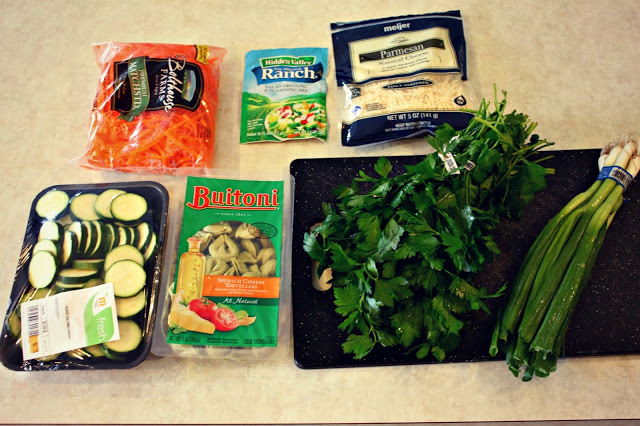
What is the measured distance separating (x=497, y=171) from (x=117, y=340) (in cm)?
93

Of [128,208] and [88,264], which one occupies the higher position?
[128,208]

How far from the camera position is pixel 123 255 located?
1087 mm

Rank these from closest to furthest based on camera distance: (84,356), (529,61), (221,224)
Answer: (84,356), (221,224), (529,61)

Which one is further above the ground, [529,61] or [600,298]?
[529,61]

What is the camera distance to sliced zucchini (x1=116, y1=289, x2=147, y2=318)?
1036 mm

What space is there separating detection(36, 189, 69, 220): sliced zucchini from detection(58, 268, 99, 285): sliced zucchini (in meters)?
0.16

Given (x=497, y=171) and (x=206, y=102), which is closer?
(x=497, y=171)

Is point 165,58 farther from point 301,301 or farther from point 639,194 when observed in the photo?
point 639,194

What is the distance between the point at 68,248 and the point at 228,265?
0.39 meters

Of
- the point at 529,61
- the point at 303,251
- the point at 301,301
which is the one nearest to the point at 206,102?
the point at 303,251

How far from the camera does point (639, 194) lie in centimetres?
120

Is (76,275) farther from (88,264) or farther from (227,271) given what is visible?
(227,271)

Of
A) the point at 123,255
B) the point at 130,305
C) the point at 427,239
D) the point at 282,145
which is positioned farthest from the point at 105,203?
the point at 427,239

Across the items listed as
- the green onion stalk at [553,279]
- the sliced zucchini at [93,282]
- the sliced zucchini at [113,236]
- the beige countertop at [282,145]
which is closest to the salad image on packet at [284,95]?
the beige countertop at [282,145]
